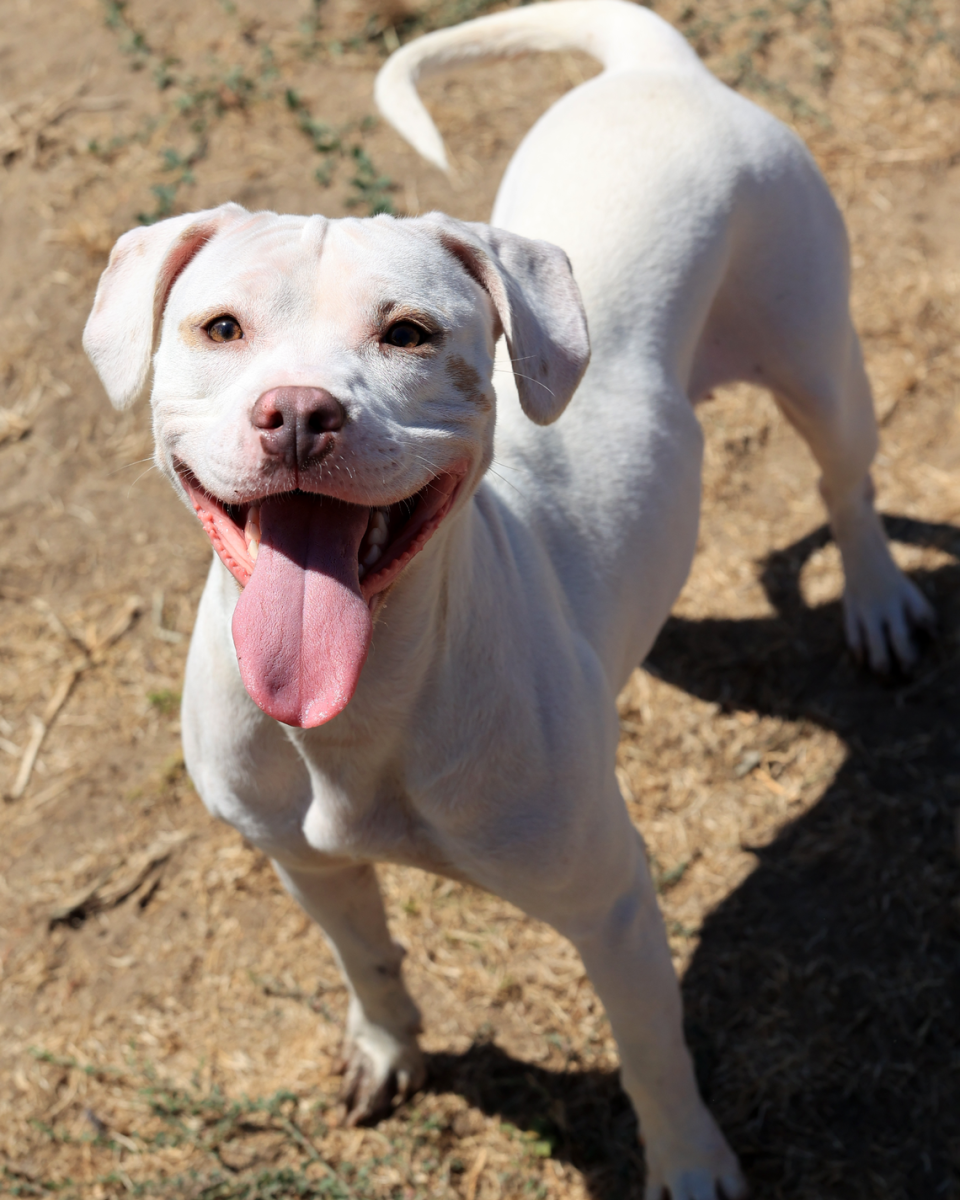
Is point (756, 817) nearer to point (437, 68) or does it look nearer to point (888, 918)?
point (888, 918)

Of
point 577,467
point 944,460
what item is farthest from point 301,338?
point 944,460

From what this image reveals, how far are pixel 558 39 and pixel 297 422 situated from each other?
8.28 ft

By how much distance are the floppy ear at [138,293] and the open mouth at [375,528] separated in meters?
0.29

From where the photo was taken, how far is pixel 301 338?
1.78m

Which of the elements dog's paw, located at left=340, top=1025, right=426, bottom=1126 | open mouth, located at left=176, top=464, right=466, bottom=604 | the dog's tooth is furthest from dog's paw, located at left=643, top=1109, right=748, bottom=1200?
the dog's tooth

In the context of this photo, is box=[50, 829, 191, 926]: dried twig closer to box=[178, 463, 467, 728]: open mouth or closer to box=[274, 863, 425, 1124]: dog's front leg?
box=[274, 863, 425, 1124]: dog's front leg

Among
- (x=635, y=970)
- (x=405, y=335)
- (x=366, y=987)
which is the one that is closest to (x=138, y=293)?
(x=405, y=335)

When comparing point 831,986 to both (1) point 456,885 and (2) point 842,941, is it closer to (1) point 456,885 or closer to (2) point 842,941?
(2) point 842,941

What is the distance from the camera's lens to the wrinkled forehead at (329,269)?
181 cm

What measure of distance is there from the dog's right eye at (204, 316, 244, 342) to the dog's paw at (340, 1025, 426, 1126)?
6.83ft

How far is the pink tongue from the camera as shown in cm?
180

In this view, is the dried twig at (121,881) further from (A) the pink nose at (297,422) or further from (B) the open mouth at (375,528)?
(A) the pink nose at (297,422)

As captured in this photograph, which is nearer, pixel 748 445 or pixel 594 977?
pixel 594 977

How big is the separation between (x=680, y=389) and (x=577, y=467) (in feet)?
1.46
